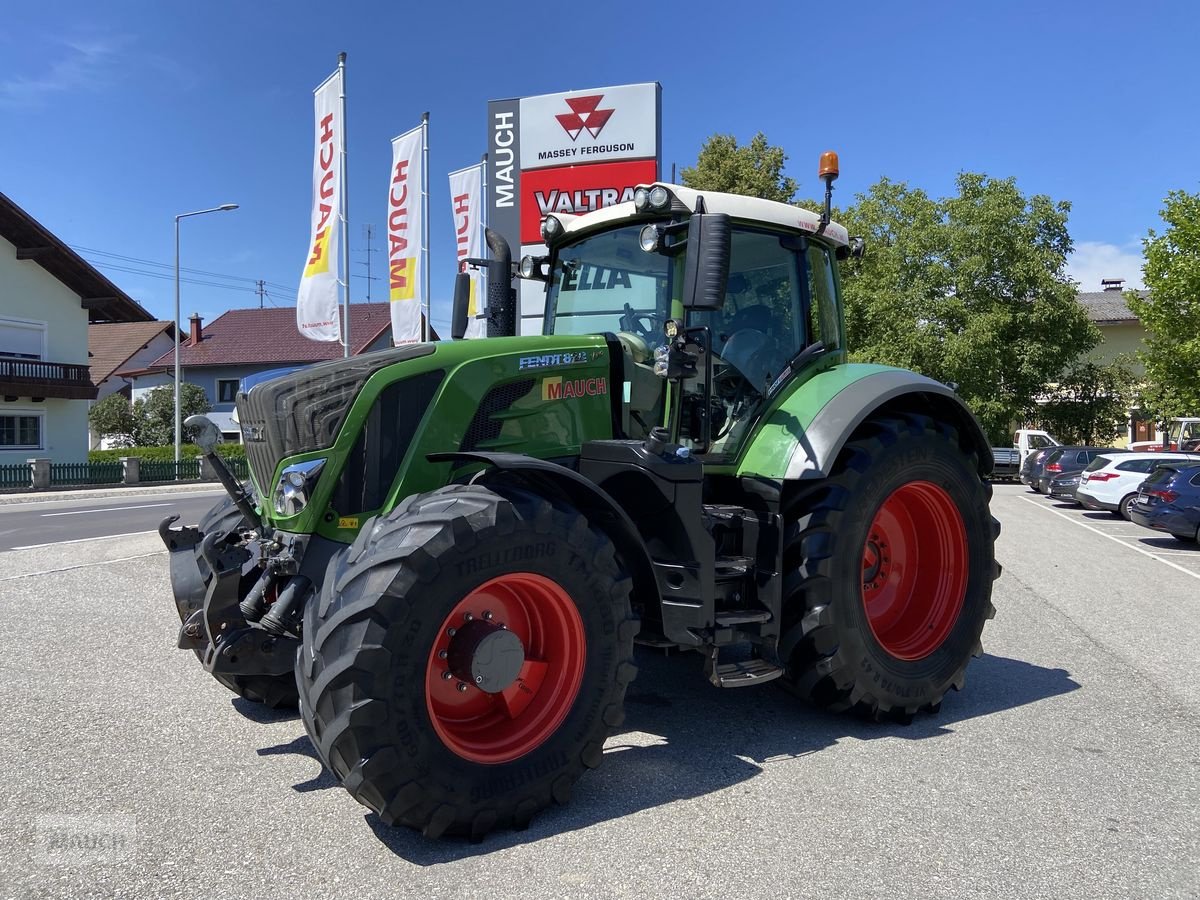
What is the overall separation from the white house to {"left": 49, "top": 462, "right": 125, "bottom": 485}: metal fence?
360cm

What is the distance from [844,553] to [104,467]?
90.6ft

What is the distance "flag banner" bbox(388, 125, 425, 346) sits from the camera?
16438 mm

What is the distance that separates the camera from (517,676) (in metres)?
3.28

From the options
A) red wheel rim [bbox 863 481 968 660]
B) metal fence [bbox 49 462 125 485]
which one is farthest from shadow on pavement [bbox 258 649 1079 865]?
metal fence [bbox 49 462 125 485]

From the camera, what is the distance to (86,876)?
2.84 m

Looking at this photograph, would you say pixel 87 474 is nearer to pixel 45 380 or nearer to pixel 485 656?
pixel 45 380

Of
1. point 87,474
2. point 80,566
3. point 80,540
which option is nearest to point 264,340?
point 87,474

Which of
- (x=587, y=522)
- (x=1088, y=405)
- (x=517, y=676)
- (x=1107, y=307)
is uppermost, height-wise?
(x=1107, y=307)

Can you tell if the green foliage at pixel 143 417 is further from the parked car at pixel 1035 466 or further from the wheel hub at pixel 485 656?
the wheel hub at pixel 485 656

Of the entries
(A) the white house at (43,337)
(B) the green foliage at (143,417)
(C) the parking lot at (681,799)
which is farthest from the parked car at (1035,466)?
(B) the green foliage at (143,417)

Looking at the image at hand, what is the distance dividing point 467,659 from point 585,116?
10099mm

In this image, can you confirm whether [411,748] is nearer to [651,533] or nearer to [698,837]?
[698,837]

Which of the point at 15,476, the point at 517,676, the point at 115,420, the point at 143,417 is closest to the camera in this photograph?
the point at 517,676

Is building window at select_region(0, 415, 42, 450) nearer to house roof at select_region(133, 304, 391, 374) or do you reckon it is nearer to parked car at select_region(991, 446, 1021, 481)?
house roof at select_region(133, 304, 391, 374)
